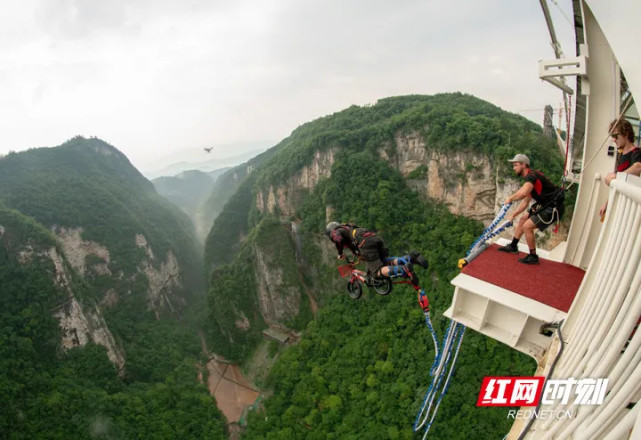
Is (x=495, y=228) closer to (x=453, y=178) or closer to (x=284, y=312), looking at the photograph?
(x=453, y=178)

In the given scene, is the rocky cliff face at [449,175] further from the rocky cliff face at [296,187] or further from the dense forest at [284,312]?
the dense forest at [284,312]

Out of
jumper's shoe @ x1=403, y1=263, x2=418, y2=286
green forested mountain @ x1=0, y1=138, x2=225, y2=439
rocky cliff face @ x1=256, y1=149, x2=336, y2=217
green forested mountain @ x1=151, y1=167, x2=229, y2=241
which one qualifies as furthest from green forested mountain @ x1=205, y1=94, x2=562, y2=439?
green forested mountain @ x1=151, y1=167, x2=229, y2=241

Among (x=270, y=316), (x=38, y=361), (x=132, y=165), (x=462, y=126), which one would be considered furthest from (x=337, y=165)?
(x=132, y=165)

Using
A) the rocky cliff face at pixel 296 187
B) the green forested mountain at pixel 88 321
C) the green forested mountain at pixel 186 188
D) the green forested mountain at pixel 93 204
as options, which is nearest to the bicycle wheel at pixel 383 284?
the green forested mountain at pixel 88 321

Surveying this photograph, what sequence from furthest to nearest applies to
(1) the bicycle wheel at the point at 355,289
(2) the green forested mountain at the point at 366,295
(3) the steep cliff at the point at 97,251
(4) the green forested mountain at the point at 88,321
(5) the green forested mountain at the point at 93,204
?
(5) the green forested mountain at the point at 93,204 < (3) the steep cliff at the point at 97,251 < (4) the green forested mountain at the point at 88,321 < (2) the green forested mountain at the point at 366,295 < (1) the bicycle wheel at the point at 355,289

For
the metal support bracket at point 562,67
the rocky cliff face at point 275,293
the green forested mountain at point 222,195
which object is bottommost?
the rocky cliff face at point 275,293

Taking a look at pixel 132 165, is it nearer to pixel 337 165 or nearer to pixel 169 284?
pixel 169 284
